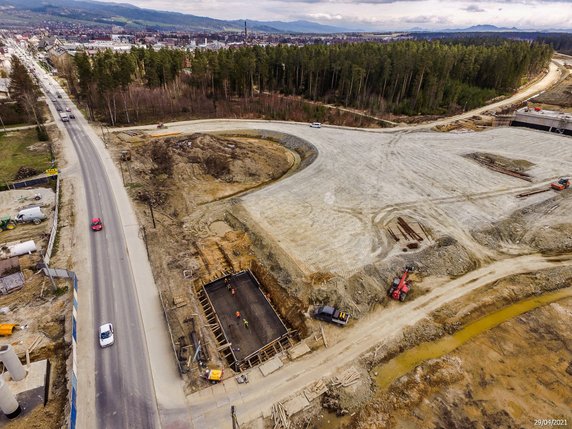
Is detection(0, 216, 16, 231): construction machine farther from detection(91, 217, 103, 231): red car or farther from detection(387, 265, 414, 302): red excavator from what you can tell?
detection(387, 265, 414, 302): red excavator

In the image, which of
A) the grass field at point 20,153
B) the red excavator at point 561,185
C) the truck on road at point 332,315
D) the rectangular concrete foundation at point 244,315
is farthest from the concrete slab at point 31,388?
the red excavator at point 561,185

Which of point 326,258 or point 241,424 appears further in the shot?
point 326,258

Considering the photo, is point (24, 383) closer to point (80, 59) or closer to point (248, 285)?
point (248, 285)

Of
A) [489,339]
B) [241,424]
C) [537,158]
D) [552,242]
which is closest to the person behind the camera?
[241,424]

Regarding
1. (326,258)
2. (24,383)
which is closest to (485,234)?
(326,258)

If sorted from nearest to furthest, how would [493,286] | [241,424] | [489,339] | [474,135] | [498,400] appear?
[241,424] → [498,400] → [489,339] → [493,286] → [474,135]

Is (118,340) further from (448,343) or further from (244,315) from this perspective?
(448,343)
